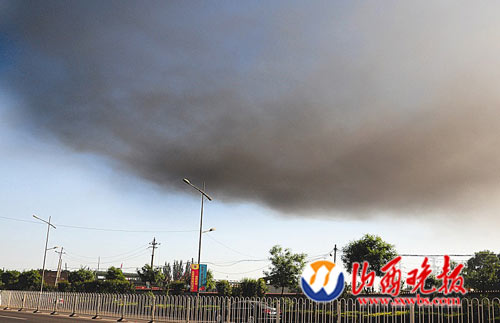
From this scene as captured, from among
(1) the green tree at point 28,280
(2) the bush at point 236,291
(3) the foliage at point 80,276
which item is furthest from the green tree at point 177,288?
(1) the green tree at point 28,280

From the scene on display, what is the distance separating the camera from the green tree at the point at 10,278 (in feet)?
239

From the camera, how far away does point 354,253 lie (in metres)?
53.7

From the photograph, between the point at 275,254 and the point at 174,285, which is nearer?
the point at 174,285

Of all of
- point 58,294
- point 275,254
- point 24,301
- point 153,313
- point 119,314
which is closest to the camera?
point 153,313

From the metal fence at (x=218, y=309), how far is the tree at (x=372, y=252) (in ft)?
74.2

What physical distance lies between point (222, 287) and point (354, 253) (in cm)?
1768

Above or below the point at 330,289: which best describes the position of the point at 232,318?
below

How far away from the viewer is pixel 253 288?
164 feet

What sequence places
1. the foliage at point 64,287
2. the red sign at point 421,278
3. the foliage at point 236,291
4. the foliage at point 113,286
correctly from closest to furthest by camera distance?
the red sign at point 421,278, the foliage at point 236,291, the foliage at point 113,286, the foliage at point 64,287

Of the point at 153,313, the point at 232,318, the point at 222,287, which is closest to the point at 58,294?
the point at 153,313

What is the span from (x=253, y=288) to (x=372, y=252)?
15.6 meters

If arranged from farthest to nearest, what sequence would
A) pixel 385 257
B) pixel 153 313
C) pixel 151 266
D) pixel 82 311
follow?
1. pixel 151 266
2. pixel 385 257
3. pixel 82 311
4. pixel 153 313

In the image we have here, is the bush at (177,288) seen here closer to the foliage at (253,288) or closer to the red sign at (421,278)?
the foliage at (253,288)

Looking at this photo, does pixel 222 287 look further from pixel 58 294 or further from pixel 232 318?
pixel 232 318
